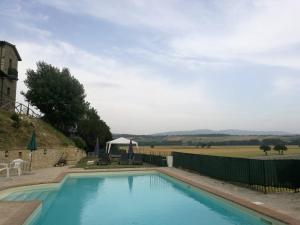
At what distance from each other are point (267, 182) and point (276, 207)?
313 cm

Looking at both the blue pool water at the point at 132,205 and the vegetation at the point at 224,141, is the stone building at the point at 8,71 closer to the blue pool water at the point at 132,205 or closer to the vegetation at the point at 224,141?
the blue pool water at the point at 132,205

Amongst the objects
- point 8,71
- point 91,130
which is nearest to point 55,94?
point 8,71

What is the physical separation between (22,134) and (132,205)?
15671 mm

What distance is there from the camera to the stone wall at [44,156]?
2189 cm

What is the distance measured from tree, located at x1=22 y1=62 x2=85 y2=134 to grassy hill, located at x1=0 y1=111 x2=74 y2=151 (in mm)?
6727

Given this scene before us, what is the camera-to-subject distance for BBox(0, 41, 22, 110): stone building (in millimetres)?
35281

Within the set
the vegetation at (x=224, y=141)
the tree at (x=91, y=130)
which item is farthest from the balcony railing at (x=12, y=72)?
the vegetation at (x=224, y=141)

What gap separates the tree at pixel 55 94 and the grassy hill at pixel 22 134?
6.73 meters

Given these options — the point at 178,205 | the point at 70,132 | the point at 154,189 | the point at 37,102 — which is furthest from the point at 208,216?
the point at 70,132

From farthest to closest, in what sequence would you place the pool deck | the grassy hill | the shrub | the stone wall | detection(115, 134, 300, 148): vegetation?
detection(115, 134, 300, 148): vegetation < the shrub < the grassy hill < the stone wall < the pool deck

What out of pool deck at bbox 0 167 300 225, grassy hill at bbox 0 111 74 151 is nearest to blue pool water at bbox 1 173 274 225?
pool deck at bbox 0 167 300 225

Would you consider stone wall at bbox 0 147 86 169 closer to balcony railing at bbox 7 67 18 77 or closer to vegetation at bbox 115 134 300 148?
balcony railing at bbox 7 67 18 77

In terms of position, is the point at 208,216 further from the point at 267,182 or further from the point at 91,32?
the point at 91,32

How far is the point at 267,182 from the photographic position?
43.5 ft
